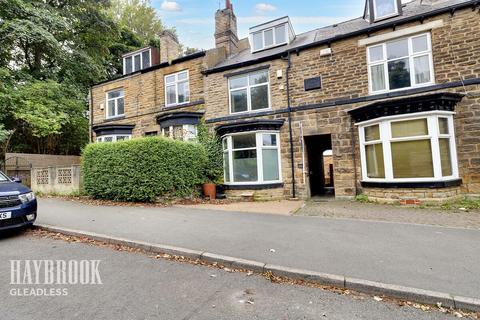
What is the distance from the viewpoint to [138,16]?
101 ft

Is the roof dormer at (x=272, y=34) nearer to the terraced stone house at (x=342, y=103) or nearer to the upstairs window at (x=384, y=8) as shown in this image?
the terraced stone house at (x=342, y=103)

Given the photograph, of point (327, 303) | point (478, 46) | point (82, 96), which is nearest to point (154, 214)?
point (327, 303)

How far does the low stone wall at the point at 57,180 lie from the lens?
474 inches

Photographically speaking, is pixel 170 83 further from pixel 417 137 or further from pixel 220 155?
pixel 417 137

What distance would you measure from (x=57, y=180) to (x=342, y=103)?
13.6 metres

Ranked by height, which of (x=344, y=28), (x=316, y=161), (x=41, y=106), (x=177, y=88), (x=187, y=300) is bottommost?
(x=187, y=300)

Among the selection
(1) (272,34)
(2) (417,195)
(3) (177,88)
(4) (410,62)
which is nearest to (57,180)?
(3) (177,88)

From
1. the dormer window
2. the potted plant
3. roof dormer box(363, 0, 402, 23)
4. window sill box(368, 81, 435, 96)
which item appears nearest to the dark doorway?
window sill box(368, 81, 435, 96)

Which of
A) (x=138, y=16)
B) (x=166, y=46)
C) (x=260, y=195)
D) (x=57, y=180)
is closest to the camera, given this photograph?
(x=260, y=195)

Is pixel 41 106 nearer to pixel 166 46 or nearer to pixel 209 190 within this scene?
pixel 166 46

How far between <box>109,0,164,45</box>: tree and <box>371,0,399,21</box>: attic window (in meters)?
25.7

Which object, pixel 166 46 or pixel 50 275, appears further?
pixel 166 46

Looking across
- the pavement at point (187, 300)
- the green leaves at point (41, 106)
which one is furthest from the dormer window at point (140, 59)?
the pavement at point (187, 300)

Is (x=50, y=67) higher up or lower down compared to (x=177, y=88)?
higher up
